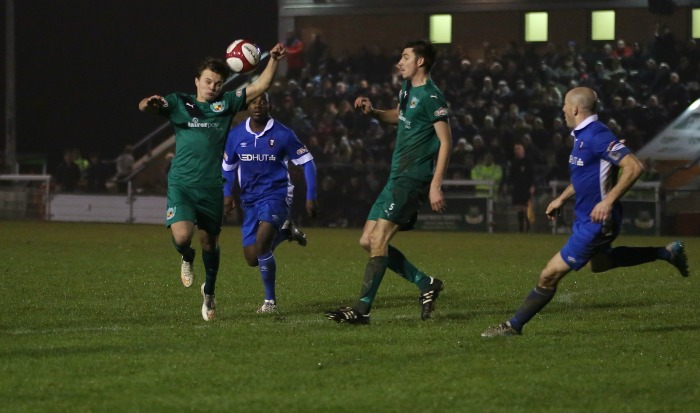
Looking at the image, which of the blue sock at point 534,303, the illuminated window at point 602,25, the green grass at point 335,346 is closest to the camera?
the green grass at point 335,346

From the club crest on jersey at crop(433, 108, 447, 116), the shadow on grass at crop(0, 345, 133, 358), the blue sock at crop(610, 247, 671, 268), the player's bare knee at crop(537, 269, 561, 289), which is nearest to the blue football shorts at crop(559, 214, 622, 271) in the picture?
the player's bare knee at crop(537, 269, 561, 289)

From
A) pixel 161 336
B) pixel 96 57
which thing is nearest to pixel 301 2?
pixel 96 57

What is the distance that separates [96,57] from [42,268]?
27547 mm

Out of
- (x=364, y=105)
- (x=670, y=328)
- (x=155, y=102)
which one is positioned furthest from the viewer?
(x=364, y=105)

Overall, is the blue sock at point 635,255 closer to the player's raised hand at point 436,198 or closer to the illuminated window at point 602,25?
the player's raised hand at point 436,198

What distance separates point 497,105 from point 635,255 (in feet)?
66.3

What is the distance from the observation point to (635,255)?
30.2ft

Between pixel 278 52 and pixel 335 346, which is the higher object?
pixel 278 52

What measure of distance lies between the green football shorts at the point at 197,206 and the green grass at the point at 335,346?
75 cm

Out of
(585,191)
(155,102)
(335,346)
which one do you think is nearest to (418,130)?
(585,191)

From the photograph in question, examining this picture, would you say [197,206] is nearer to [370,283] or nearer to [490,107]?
[370,283]

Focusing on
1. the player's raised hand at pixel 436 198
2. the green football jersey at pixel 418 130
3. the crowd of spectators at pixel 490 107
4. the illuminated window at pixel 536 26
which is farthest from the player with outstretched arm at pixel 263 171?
the illuminated window at pixel 536 26

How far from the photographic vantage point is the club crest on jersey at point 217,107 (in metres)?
9.58

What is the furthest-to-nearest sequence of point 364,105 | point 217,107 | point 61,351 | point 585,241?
point 217,107 → point 364,105 → point 585,241 → point 61,351
